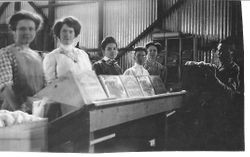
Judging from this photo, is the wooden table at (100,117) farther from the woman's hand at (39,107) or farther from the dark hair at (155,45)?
the dark hair at (155,45)

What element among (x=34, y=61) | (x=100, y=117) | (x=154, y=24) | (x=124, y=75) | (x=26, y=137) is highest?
(x=154, y=24)

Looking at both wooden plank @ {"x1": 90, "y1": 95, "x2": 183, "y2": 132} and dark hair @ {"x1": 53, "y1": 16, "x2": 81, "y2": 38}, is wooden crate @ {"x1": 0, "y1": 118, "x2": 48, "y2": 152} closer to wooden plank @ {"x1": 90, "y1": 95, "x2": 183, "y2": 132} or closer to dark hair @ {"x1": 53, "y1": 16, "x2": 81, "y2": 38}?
wooden plank @ {"x1": 90, "y1": 95, "x2": 183, "y2": 132}

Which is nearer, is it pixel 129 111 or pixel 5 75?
pixel 129 111

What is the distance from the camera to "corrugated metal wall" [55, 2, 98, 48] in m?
2.23

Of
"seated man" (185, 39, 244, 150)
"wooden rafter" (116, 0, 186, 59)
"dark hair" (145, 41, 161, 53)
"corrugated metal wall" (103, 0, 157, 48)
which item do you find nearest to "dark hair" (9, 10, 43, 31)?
"corrugated metal wall" (103, 0, 157, 48)

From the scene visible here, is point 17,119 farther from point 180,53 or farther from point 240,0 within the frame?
point 240,0

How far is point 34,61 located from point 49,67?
0.13 meters

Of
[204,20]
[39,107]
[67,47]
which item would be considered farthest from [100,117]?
[204,20]

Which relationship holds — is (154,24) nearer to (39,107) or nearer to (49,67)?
(49,67)

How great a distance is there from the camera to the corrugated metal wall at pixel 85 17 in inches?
87.7

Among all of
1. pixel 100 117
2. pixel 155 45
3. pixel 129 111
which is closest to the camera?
pixel 100 117

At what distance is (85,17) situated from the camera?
2.27 meters

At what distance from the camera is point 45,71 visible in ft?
7.32
